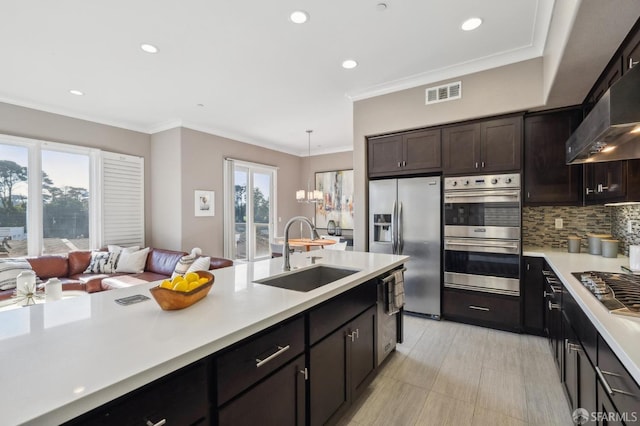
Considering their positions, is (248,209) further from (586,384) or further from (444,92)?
(586,384)

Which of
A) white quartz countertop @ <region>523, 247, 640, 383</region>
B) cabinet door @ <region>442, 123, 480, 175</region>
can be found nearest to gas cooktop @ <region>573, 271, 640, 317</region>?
white quartz countertop @ <region>523, 247, 640, 383</region>

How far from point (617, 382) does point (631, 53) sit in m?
1.94

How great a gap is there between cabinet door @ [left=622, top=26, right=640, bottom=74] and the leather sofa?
3.96 metres

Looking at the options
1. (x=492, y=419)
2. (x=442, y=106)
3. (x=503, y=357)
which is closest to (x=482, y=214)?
(x=442, y=106)

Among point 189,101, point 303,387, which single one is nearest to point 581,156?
point 303,387

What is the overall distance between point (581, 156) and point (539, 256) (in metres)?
1.54

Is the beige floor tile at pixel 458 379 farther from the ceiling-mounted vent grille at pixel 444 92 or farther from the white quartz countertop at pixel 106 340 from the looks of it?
the ceiling-mounted vent grille at pixel 444 92

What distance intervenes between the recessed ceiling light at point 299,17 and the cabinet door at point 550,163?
253 cm

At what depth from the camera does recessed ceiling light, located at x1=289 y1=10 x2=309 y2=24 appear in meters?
2.38

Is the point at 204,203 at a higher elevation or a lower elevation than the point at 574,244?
higher

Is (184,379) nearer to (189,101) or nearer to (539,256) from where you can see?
(539,256)

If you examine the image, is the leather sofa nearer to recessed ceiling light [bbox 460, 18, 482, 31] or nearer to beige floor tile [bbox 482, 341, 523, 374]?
beige floor tile [bbox 482, 341, 523, 374]

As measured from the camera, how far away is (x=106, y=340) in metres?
0.98

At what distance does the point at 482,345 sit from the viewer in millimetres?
2920
